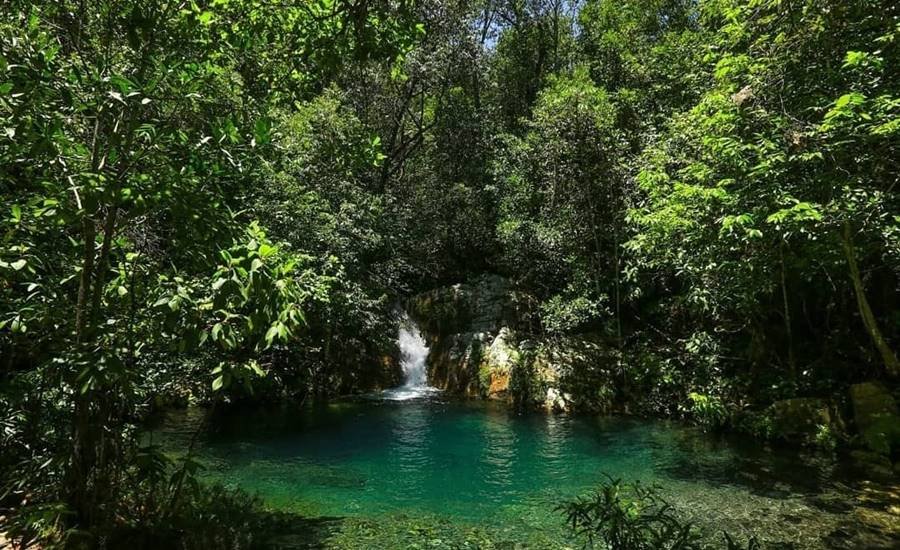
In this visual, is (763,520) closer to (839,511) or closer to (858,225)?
(839,511)

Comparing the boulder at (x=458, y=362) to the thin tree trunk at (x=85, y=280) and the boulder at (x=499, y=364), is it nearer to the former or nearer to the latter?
the boulder at (x=499, y=364)

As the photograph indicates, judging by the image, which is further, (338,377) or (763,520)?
(338,377)

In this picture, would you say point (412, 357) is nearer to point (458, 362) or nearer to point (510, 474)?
point (458, 362)

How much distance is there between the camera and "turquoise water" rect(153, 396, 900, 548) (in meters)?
7.01

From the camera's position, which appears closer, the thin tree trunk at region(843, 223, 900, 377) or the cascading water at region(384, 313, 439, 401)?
the thin tree trunk at region(843, 223, 900, 377)

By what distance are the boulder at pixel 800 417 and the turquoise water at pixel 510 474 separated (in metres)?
0.71

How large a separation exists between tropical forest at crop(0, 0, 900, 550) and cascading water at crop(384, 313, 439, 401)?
0.38ft

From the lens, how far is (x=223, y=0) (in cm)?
420

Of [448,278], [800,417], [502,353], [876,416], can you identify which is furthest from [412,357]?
[876,416]

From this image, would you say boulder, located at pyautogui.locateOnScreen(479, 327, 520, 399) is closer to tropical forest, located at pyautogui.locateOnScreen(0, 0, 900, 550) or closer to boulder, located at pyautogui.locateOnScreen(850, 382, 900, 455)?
tropical forest, located at pyautogui.locateOnScreen(0, 0, 900, 550)

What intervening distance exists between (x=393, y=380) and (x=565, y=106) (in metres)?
10.3

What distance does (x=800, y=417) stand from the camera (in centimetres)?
1113

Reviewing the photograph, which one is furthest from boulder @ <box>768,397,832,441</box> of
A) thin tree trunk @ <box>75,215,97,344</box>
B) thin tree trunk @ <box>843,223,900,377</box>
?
thin tree trunk @ <box>75,215,97,344</box>

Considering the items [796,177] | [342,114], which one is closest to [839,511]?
[796,177]
